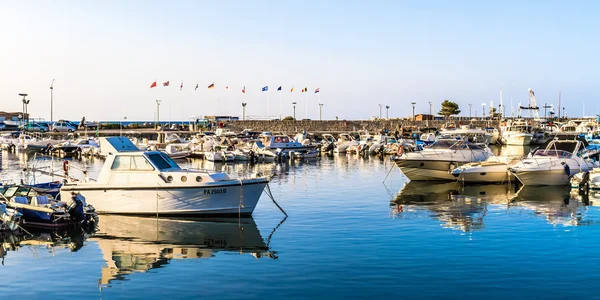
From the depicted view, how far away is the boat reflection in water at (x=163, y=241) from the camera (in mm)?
A: 19047

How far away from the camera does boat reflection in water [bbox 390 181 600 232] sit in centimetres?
2608

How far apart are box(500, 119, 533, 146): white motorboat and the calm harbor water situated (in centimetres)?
5906

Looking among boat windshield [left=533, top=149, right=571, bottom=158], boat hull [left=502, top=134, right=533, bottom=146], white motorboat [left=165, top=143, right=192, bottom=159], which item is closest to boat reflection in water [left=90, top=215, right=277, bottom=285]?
boat windshield [left=533, top=149, right=571, bottom=158]

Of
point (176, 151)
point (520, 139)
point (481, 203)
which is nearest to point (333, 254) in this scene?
point (481, 203)

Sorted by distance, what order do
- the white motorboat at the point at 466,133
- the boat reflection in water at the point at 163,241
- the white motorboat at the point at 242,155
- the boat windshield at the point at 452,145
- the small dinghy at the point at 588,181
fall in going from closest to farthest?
1. the boat reflection in water at the point at 163,241
2. the small dinghy at the point at 588,181
3. the boat windshield at the point at 452,145
4. the white motorboat at the point at 466,133
5. the white motorboat at the point at 242,155

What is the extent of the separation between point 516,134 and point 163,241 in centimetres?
7534

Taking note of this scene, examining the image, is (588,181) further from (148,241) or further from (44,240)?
(44,240)

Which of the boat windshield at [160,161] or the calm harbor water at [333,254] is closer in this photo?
the calm harbor water at [333,254]

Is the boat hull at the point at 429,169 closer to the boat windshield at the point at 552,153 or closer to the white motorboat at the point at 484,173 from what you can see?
the white motorboat at the point at 484,173

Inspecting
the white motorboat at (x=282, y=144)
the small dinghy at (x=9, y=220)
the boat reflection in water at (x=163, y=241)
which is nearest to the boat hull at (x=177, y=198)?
the boat reflection in water at (x=163, y=241)

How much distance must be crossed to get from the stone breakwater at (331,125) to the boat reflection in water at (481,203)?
82.1 m

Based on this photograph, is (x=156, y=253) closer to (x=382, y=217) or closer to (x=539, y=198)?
(x=382, y=217)

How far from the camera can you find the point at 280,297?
49.4 ft

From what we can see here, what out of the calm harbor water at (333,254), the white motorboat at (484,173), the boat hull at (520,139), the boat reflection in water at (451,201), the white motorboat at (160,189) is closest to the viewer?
the calm harbor water at (333,254)
